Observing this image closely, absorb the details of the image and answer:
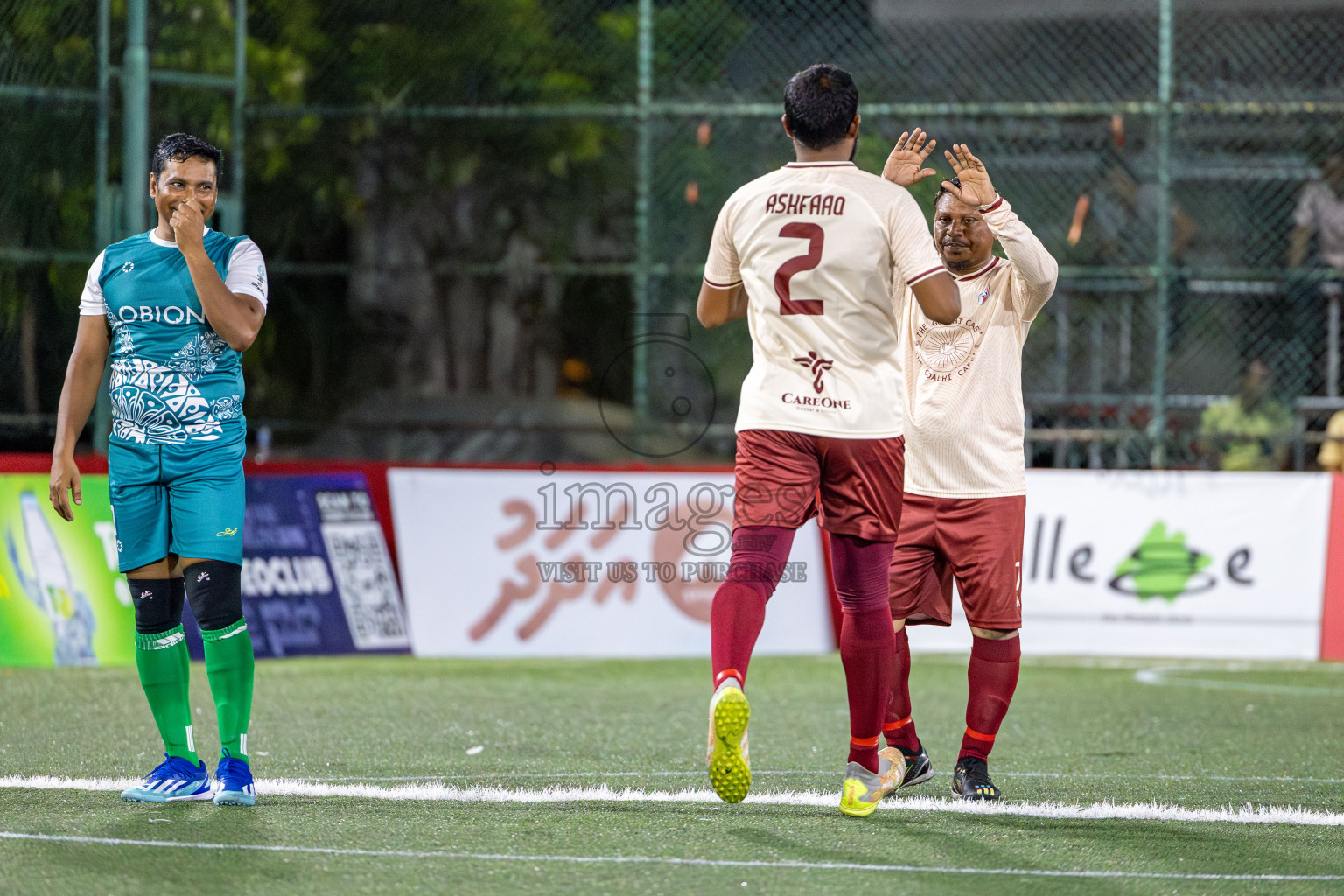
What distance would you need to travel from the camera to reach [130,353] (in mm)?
4820

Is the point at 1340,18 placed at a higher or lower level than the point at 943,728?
higher

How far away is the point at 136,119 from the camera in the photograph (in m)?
10.5

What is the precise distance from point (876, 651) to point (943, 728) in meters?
2.53

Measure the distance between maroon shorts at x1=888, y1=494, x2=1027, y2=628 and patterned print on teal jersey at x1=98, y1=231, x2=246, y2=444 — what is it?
2232 mm

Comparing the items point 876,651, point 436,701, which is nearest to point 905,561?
point 876,651

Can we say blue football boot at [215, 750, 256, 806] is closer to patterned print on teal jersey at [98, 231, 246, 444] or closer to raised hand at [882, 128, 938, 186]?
patterned print on teal jersey at [98, 231, 246, 444]

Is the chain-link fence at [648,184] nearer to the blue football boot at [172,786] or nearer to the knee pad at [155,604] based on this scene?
the knee pad at [155,604]

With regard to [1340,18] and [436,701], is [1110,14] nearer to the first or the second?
[1340,18]

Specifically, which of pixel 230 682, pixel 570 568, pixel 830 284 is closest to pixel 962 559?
pixel 830 284

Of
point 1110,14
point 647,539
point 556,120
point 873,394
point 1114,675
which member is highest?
point 1110,14

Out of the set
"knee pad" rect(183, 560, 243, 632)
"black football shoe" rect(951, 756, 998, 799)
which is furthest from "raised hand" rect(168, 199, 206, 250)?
"black football shoe" rect(951, 756, 998, 799)

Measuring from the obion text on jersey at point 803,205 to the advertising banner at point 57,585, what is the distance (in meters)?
5.68

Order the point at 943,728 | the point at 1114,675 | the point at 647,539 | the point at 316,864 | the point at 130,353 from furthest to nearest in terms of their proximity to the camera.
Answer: the point at 647,539, the point at 1114,675, the point at 943,728, the point at 130,353, the point at 316,864

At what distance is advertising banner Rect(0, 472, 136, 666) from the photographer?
29.1 feet
